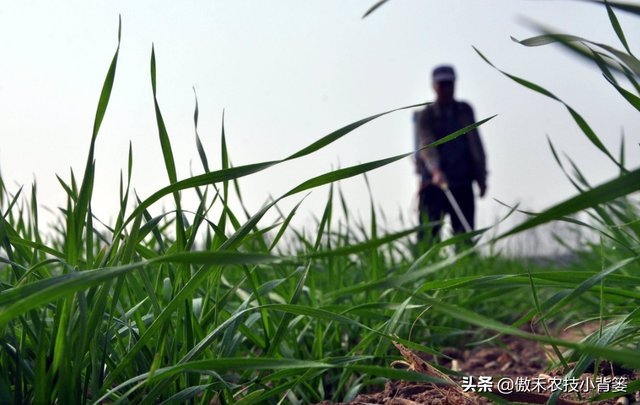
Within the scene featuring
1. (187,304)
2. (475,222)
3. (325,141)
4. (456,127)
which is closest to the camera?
(325,141)

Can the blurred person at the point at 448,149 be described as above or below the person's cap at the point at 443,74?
below

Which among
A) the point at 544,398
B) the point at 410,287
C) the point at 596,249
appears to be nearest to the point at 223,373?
the point at 544,398

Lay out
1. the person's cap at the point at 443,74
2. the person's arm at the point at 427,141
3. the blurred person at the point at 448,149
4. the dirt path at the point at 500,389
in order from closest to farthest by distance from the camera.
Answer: the dirt path at the point at 500,389 → the person's arm at the point at 427,141 → the blurred person at the point at 448,149 → the person's cap at the point at 443,74

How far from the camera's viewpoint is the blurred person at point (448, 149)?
474cm

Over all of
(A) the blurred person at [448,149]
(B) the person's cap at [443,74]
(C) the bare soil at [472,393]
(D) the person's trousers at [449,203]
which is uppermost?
(B) the person's cap at [443,74]

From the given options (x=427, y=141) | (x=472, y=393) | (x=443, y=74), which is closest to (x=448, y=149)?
(x=427, y=141)

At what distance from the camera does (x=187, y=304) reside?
0.81 metres

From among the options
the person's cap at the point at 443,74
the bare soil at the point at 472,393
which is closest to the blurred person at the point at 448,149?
the person's cap at the point at 443,74

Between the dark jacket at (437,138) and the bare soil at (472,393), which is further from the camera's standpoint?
the dark jacket at (437,138)

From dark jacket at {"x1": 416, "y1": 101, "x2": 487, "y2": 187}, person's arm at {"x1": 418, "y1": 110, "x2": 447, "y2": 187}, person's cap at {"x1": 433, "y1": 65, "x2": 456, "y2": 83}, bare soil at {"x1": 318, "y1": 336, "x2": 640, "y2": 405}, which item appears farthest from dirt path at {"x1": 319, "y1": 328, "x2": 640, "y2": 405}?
person's cap at {"x1": 433, "y1": 65, "x2": 456, "y2": 83}

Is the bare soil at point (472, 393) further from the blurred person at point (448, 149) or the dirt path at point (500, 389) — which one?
the blurred person at point (448, 149)

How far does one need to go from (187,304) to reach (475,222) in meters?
4.63

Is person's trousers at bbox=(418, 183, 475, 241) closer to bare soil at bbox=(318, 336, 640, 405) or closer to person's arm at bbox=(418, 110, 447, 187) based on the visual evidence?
person's arm at bbox=(418, 110, 447, 187)

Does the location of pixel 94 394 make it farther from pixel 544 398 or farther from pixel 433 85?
pixel 433 85
